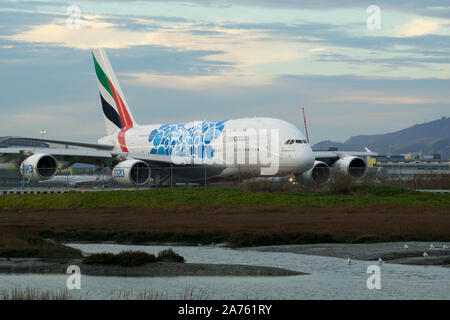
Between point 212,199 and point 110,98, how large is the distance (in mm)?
25678

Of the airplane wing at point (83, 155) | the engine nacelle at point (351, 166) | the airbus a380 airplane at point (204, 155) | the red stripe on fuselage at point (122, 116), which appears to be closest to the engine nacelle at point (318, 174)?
the airbus a380 airplane at point (204, 155)

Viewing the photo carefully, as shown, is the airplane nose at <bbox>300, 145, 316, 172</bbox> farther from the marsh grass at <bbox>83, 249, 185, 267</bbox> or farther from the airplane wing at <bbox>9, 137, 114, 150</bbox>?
the marsh grass at <bbox>83, 249, 185, 267</bbox>

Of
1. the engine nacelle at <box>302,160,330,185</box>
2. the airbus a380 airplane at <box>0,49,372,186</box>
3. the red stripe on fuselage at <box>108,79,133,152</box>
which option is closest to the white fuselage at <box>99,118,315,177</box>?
the airbus a380 airplane at <box>0,49,372,186</box>

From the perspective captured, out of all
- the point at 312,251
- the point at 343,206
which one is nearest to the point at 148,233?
the point at 312,251

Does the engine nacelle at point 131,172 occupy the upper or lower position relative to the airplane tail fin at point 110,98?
lower

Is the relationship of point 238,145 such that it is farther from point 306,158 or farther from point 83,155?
point 83,155

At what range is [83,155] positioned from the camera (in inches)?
2053

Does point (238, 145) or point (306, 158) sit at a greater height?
point (238, 145)

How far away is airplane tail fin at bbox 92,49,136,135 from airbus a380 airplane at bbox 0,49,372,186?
3.84m

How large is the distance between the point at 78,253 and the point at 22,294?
24.3ft

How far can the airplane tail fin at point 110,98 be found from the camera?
65.5 meters

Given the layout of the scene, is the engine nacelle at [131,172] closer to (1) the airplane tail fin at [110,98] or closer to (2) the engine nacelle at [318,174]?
(2) the engine nacelle at [318,174]

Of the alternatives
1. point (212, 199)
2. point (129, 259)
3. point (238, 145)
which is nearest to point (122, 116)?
point (238, 145)
